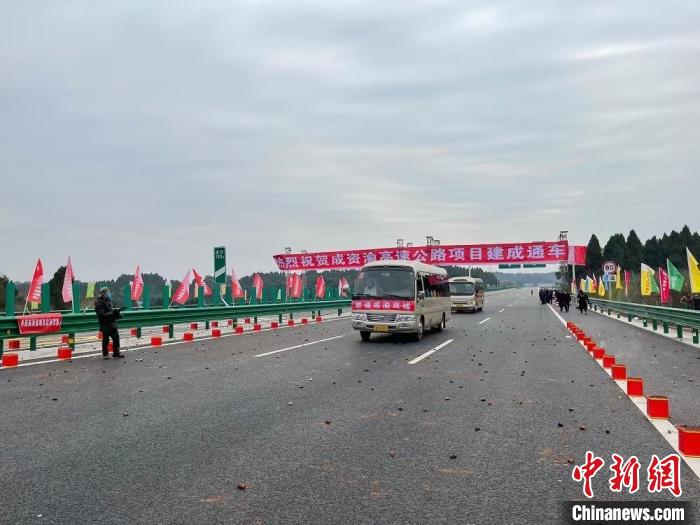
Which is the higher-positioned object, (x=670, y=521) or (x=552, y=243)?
(x=552, y=243)

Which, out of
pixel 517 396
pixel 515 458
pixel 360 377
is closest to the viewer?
pixel 515 458

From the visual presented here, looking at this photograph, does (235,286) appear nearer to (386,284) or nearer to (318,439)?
(386,284)

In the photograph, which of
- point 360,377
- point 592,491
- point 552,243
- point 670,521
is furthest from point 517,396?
point 552,243

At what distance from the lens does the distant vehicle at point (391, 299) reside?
664 inches

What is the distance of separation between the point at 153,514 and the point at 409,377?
6751 millimetres

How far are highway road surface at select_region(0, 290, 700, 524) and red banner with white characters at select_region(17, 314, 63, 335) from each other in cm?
245

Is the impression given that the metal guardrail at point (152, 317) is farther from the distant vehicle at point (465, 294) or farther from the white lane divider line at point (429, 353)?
the distant vehicle at point (465, 294)

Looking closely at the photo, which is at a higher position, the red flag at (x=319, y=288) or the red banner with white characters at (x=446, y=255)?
the red banner with white characters at (x=446, y=255)

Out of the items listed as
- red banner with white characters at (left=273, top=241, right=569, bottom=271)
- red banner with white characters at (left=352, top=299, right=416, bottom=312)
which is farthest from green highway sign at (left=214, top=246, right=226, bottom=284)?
red banner with white characters at (left=273, top=241, right=569, bottom=271)

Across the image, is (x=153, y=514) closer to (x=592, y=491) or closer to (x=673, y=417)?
(x=592, y=491)

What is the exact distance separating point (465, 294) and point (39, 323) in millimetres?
29403

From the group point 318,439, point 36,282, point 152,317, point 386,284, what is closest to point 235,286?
point 36,282

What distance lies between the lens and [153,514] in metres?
3.99

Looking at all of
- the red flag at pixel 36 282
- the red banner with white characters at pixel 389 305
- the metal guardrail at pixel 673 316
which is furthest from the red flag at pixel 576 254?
the red flag at pixel 36 282
